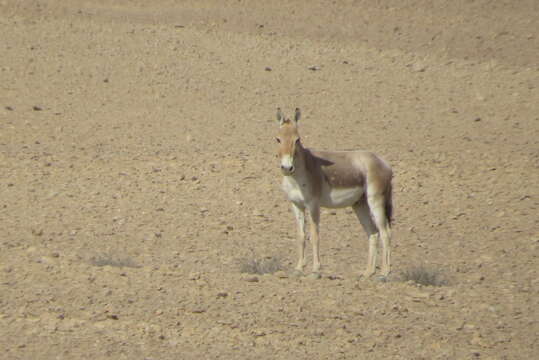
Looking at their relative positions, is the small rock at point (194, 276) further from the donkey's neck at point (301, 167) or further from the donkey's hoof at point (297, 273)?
the donkey's neck at point (301, 167)

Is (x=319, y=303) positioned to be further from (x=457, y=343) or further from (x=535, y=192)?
(x=535, y=192)

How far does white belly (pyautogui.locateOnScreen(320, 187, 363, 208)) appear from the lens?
12.7 meters

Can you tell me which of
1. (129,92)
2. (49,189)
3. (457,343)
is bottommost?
(457,343)

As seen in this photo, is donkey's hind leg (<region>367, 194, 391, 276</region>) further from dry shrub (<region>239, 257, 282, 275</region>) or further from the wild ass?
dry shrub (<region>239, 257, 282, 275</region>)

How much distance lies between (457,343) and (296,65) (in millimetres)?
15407

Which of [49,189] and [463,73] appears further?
[463,73]

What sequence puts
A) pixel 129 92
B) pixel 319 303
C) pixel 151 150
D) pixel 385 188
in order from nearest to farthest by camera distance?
pixel 319 303, pixel 385 188, pixel 151 150, pixel 129 92

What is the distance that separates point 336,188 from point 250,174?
5472 millimetres

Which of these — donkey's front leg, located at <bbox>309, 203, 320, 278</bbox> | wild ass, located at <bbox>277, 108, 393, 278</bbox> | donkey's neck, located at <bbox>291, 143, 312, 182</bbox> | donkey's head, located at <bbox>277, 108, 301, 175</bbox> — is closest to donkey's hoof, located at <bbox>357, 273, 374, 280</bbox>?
wild ass, located at <bbox>277, 108, 393, 278</bbox>

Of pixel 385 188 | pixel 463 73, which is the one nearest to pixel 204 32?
pixel 463 73

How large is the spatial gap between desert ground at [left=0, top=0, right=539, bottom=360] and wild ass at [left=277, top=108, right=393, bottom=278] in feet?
1.76

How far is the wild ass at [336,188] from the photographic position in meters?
12.5

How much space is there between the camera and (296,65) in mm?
25156

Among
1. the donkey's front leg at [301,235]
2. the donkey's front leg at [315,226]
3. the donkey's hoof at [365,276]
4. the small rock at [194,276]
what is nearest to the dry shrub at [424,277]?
the donkey's hoof at [365,276]
